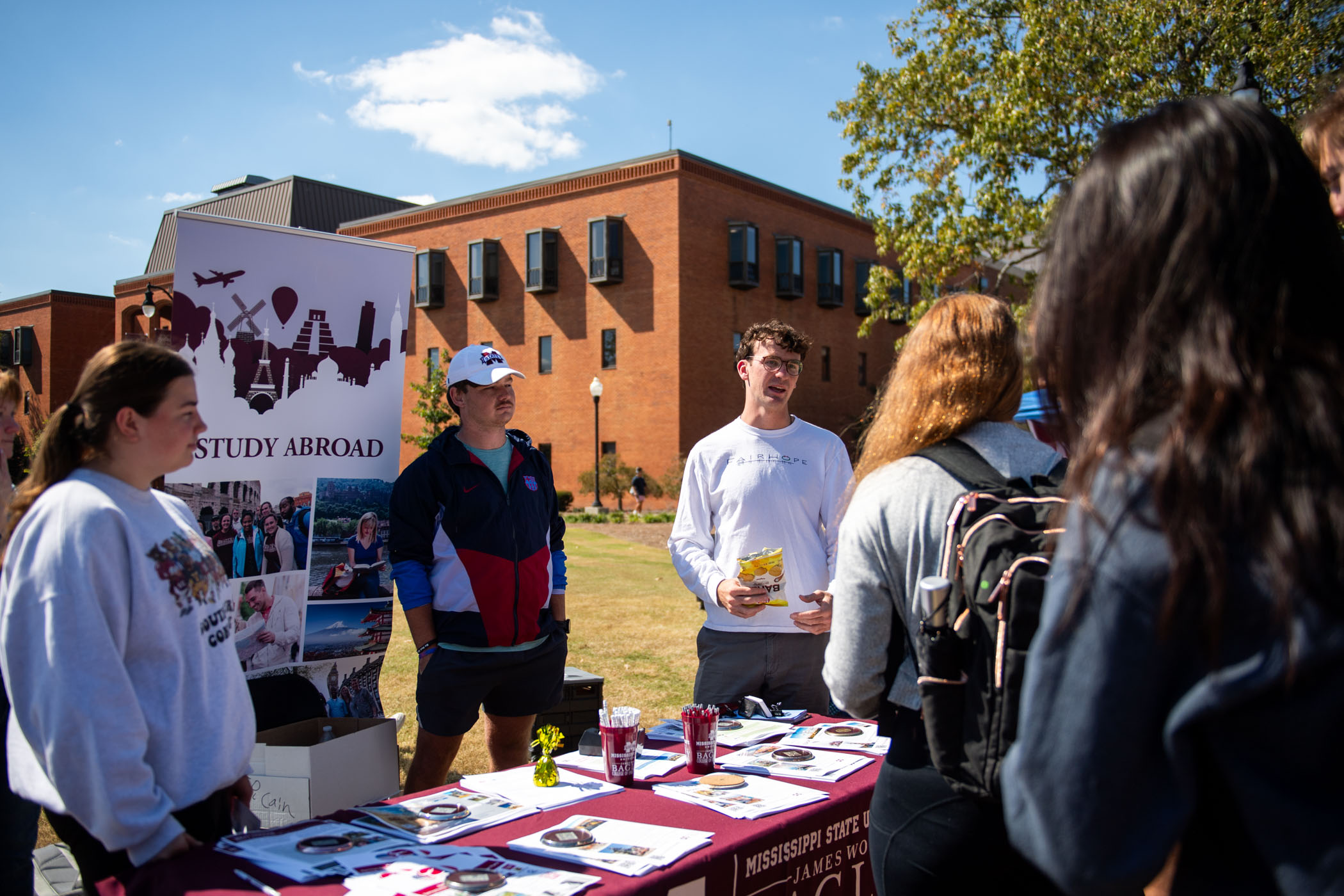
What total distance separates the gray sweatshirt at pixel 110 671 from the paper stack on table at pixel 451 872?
0.50 meters

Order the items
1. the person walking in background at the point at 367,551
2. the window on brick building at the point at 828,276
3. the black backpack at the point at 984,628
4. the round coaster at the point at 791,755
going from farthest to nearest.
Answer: the window on brick building at the point at 828,276 < the person walking in background at the point at 367,551 < the round coaster at the point at 791,755 < the black backpack at the point at 984,628

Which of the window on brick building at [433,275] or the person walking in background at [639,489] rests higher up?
the window on brick building at [433,275]

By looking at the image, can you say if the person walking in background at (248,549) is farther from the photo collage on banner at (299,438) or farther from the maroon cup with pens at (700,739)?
the maroon cup with pens at (700,739)

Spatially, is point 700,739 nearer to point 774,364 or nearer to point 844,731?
point 844,731

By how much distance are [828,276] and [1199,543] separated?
35.5 meters

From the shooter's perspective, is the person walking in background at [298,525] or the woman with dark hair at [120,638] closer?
the woman with dark hair at [120,638]

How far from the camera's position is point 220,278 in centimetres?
398

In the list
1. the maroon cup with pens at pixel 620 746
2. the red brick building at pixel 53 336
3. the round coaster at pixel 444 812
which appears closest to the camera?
the round coaster at pixel 444 812

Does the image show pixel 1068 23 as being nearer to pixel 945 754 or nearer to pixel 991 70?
pixel 991 70

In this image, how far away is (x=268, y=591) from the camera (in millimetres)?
4051

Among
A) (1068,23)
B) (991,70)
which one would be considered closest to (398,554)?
(1068,23)

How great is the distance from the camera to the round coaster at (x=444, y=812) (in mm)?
2320

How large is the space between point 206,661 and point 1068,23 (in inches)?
568

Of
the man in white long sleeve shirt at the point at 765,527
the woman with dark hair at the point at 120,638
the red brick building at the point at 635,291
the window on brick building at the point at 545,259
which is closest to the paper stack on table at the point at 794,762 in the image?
the man in white long sleeve shirt at the point at 765,527
